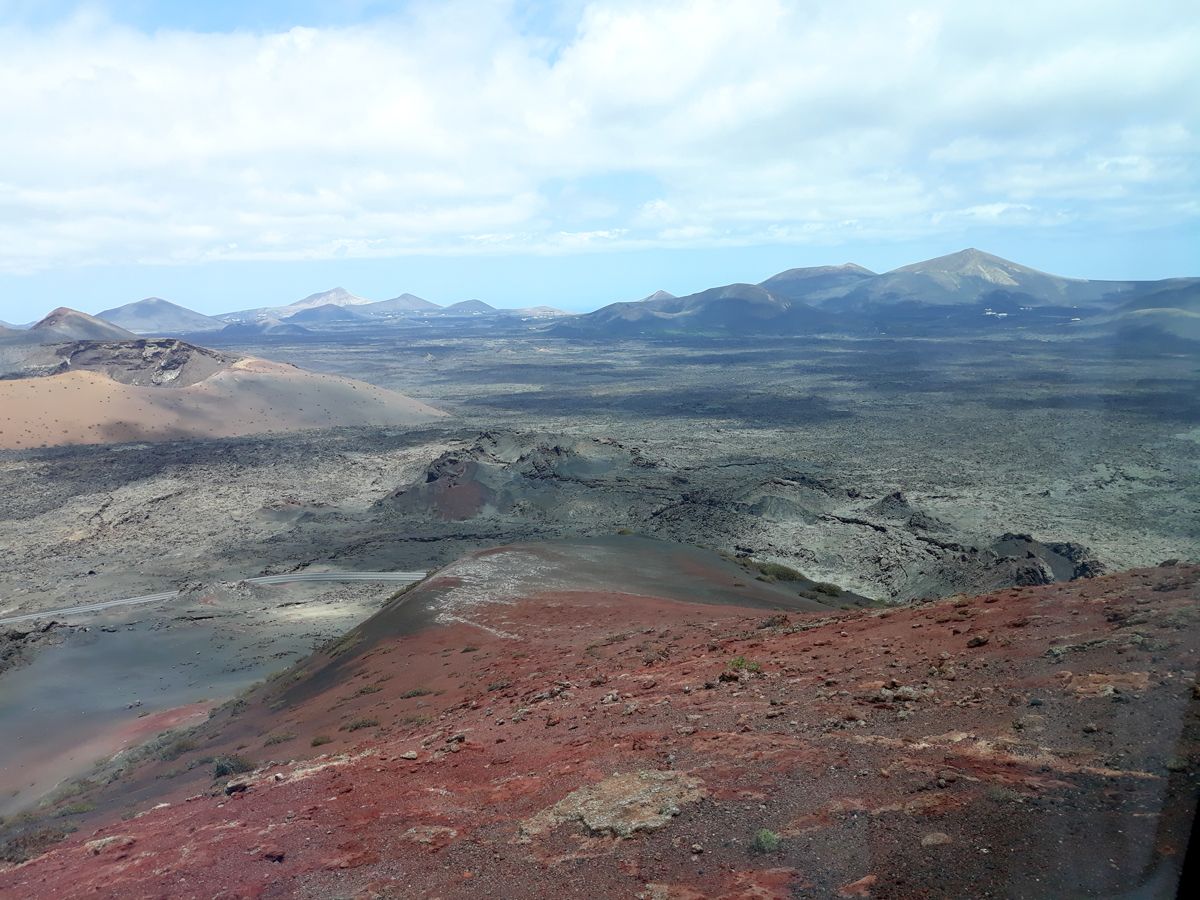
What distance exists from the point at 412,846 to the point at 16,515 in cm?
4967

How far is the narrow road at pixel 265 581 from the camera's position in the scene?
31.2m

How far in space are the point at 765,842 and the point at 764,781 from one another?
3.74 feet

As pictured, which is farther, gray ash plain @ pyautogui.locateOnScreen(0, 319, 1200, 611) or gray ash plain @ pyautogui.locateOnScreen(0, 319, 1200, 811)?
gray ash plain @ pyautogui.locateOnScreen(0, 319, 1200, 611)

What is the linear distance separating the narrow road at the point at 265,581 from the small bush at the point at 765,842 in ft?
88.7

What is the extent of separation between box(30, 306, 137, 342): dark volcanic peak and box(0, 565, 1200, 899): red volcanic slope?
168 metres

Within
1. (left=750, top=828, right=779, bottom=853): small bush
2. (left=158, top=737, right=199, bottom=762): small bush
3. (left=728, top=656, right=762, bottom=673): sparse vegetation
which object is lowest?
(left=158, top=737, right=199, bottom=762): small bush

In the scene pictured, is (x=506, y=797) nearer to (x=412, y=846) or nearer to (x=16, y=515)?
(x=412, y=846)

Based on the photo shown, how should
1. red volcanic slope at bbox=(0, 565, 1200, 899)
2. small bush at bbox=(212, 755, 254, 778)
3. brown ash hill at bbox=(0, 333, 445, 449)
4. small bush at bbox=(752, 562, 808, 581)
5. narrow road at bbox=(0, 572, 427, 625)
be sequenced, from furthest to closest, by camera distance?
brown ash hill at bbox=(0, 333, 445, 449) → narrow road at bbox=(0, 572, 427, 625) → small bush at bbox=(752, 562, 808, 581) → small bush at bbox=(212, 755, 254, 778) → red volcanic slope at bbox=(0, 565, 1200, 899)

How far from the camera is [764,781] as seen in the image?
786 cm

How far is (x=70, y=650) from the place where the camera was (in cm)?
2706

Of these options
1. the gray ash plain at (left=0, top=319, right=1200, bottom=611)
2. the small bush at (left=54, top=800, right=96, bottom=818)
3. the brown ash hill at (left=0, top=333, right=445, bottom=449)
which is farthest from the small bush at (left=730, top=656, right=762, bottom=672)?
the brown ash hill at (left=0, top=333, right=445, bottom=449)

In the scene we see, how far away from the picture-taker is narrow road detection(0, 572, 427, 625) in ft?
103

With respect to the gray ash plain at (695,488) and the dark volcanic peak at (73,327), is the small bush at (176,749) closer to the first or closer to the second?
the gray ash plain at (695,488)

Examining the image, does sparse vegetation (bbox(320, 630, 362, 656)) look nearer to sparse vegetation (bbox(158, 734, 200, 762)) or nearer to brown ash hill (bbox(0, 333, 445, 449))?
sparse vegetation (bbox(158, 734, 200, 762))
